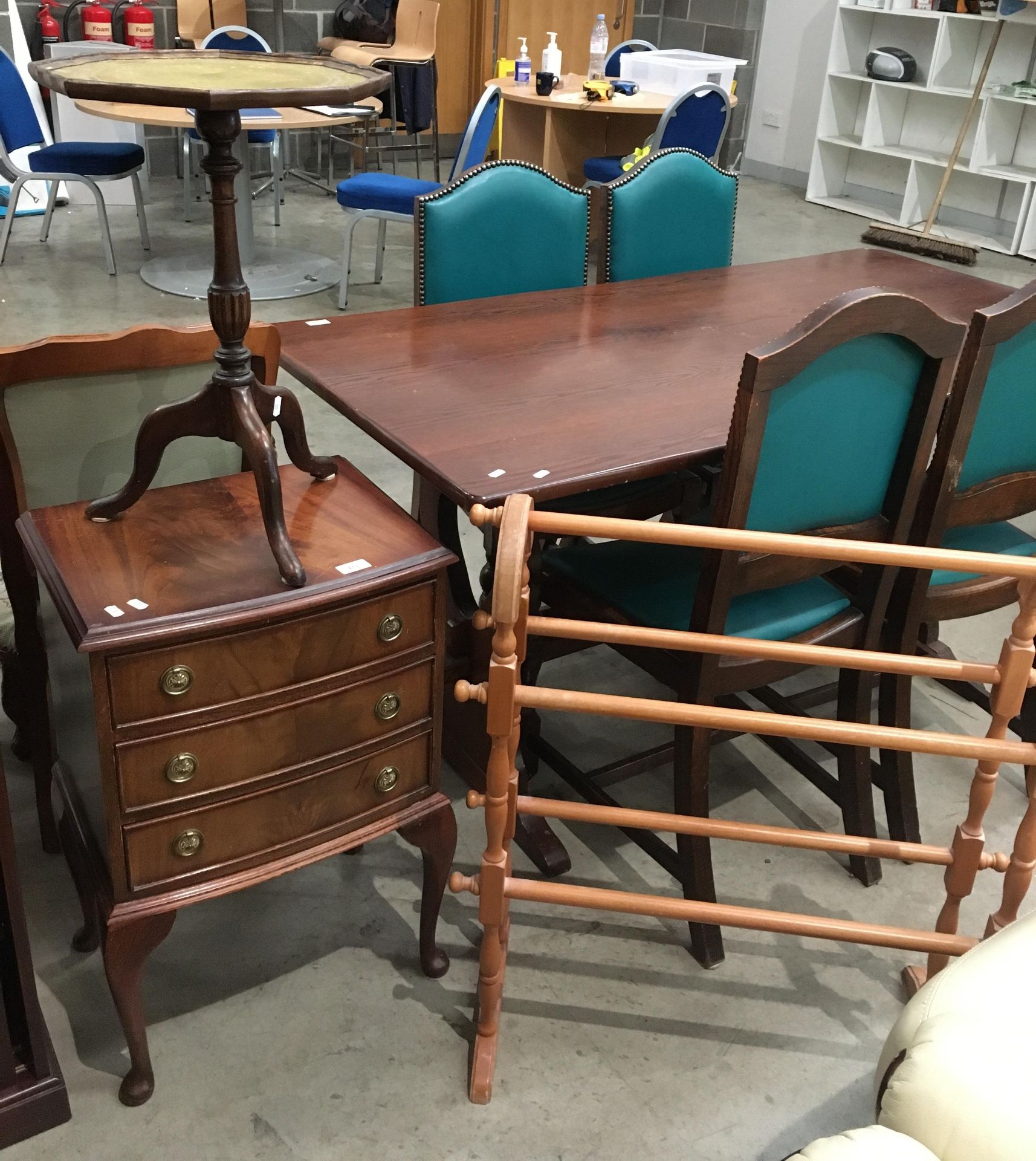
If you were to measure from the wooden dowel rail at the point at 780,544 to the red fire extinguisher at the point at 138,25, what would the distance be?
221 inches

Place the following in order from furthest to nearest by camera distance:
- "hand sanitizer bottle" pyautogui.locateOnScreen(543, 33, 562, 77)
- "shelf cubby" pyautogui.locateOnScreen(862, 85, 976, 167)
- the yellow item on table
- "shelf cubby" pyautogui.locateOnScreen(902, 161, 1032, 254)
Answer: "shelf cubby" pyautogui.locateOnScreen(862, 85, 976, 167)
"shelf cubby" pyautogui.locateOnScreen(902, 161, 1032, 254)
the yellow item on table
"hand sanitizer bottle" pyautogui.locateOnScreen(543, 33, 562, 77)

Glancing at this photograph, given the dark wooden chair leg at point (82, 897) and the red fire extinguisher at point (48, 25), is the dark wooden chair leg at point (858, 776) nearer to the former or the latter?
the dark wooden chair leg at point (82, 897)

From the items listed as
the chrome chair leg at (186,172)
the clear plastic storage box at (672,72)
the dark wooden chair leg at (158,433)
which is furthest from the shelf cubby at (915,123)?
the dark wooden chair leg at (158,433)

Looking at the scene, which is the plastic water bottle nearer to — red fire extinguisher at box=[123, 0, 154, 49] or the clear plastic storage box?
the clear plastic storage box

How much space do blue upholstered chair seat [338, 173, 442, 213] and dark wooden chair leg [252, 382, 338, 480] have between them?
317 centimetres

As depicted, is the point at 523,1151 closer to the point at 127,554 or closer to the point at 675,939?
the point at 675,939

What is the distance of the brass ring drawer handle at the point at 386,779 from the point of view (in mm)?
1619

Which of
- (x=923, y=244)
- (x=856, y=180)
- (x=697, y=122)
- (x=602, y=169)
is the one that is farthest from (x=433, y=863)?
(x=856, y=180)

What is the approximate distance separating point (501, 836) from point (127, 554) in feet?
2.00

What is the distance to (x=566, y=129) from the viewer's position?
17.8 ft

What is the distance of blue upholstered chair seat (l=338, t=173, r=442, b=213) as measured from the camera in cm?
463

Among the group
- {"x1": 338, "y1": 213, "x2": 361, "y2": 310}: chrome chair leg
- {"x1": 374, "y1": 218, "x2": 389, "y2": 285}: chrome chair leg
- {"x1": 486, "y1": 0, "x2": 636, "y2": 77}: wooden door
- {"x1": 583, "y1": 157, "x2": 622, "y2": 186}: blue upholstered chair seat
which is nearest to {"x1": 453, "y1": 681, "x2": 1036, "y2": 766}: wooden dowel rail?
{"x1": 338, "y1": 213, "x2": 361, "y2": 310}: chrome chair leg

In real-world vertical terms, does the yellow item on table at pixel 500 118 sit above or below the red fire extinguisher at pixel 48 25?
below

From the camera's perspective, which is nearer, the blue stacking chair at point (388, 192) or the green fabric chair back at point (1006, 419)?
the green fabric chair back at point (1006, 419)
